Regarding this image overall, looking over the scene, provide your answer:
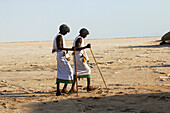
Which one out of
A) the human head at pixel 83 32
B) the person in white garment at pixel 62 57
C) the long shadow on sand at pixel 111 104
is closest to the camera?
the long shadow on sand at pixel 111 104

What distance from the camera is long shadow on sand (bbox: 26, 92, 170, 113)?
21.6 feet

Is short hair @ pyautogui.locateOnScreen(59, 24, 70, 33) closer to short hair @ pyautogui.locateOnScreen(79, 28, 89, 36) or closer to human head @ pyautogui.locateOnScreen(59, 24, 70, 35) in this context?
human head @ pyautogui.locateOnScreen(59, 24, 70, 35)

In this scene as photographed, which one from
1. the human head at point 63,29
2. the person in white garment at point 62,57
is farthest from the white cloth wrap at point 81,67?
the human head at point 63,29

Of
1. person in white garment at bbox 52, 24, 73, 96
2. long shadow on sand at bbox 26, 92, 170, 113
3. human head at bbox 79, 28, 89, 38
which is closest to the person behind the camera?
long shadow on sand at bbox 26, 92, 170, 113

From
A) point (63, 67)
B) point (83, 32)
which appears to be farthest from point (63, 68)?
point (83, 32)

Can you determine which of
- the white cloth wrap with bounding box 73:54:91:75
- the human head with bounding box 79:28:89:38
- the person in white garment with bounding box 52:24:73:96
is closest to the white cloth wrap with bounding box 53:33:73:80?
the person in white garment with bounding box 52:24:73:96

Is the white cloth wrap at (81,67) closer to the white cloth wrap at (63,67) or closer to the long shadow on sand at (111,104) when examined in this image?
the white cloth wrap at (63,67)

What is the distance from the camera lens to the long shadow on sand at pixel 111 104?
6594 millimetres

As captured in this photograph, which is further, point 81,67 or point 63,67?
point 81,67

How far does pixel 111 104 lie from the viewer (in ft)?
23.6

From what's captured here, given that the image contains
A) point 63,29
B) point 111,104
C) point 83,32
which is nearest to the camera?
point 111,104

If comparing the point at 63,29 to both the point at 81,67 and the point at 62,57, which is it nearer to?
the point at 62,57

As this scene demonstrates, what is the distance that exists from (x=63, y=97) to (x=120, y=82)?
2936 mm

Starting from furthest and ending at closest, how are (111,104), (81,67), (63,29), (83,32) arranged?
(81,67) < (83,32) < (63,29) < (111,104)
